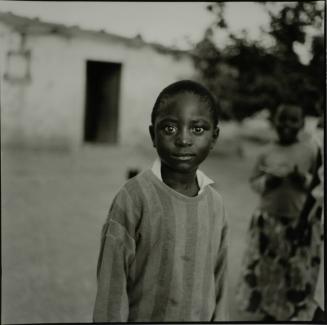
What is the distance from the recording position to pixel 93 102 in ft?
14.7

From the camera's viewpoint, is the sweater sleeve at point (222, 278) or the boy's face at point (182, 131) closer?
the boy's face at point (182, 131)

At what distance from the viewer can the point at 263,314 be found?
2.98 meters

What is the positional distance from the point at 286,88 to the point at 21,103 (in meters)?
2.66

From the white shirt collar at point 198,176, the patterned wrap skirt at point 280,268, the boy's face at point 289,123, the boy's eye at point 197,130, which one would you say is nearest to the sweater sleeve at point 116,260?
the white shirt collar at point 198,176

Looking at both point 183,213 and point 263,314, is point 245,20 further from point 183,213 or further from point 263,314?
point 183,213

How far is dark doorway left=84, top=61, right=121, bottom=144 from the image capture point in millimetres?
4379

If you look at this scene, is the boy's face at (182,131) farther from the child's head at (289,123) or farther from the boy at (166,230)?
the child's head at (289,123)

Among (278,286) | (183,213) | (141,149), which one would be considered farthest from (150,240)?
(141,149)

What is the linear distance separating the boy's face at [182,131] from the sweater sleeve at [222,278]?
0.20 meters

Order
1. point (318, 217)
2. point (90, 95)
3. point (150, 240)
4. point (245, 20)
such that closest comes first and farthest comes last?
point (150, 240)
point (318, 217)
point (245, 20)
point (90, 95)

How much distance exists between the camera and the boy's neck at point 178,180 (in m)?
1.31

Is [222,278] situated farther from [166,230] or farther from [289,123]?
[289,123]

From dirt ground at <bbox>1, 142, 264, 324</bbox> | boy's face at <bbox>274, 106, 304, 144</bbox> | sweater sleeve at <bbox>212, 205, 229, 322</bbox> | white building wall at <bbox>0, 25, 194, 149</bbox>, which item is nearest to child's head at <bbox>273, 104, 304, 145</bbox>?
boy's face at <bbox>274, 106, 304, 144</bbox>

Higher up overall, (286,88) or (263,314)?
(286,88)
